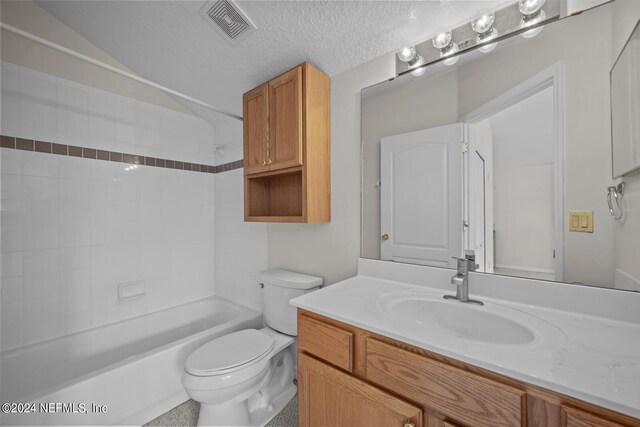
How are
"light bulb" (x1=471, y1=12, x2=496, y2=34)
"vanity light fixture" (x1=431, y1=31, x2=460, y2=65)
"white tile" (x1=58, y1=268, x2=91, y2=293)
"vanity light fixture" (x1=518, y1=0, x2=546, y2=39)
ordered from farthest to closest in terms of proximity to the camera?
"white tile" (x1=58, y1=268, x2=91, y2=293), "vanity light fixture" (x1=431, y1=31, x2=460, y2=65), "light bulb" (x1=471, y1=12, x2=496, y2=34), "vanity light fixture" (x1=518, y1=0, x2=546, y2=39)

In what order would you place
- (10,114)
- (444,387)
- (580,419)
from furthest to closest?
1. (10,114)
2. (444,387)
3. (580,419)

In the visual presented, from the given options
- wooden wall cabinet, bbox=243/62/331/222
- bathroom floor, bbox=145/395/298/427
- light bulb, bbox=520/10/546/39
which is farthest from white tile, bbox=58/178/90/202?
light bulb, bbox=520/10/546/39

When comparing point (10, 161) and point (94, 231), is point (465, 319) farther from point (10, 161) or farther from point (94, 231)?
point (10, 161)

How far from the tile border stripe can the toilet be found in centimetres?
124

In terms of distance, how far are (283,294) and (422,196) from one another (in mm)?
1032

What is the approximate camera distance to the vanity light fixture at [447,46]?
1.18 metres

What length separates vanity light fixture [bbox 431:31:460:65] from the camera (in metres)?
1.18

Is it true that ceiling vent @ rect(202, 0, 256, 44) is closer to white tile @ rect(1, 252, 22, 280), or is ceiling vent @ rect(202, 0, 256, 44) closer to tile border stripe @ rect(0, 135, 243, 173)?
tile border stripe @ rect(0, 135, 243, 173)

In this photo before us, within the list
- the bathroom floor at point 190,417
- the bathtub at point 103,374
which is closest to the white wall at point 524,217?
the bathroom floor at point 190,417

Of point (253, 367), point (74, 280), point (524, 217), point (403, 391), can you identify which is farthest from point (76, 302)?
point (524, 217)

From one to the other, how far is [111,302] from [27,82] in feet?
5.06

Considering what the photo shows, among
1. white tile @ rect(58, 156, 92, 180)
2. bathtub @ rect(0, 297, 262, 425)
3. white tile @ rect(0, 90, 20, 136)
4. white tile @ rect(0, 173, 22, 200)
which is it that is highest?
white tile @ rect(0, 90, 20, 136)

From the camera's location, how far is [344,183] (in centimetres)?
153

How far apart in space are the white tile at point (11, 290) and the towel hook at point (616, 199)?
2.93m
